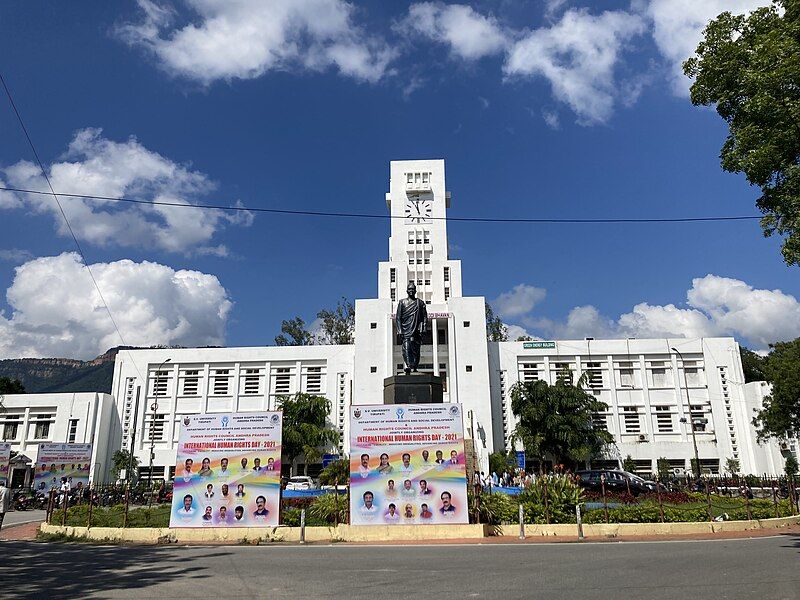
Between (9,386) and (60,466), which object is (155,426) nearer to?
(60,466)

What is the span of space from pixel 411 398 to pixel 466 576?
9.88m

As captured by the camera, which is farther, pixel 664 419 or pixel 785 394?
pixel 664 419

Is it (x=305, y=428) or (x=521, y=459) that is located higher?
(x=305, y=428)

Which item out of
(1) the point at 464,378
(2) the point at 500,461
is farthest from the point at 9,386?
(2) the point at 500,461

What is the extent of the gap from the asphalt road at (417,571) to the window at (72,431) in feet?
122

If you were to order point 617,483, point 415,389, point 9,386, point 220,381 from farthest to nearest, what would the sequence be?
point 9,386 → point 220,381 → point 617,483 → point 415,389

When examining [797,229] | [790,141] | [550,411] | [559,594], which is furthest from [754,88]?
[550,411]

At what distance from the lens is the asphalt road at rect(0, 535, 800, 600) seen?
24.2 ft

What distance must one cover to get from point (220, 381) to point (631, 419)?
31509 mm

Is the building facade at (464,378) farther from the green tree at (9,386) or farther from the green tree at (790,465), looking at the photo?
the green tree at (9,386)

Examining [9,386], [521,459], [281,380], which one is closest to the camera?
[521,459]

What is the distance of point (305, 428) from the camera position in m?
40.0

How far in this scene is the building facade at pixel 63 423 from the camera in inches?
1779

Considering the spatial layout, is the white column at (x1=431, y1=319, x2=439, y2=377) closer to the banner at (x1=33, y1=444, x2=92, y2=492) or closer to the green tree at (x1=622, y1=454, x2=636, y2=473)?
the green tree at (x1=622, y1=454, x2=636, y2=473)
